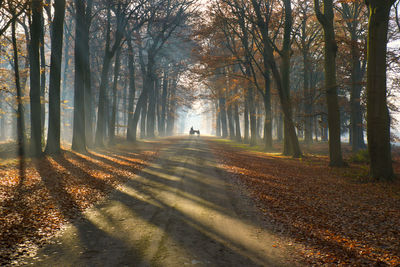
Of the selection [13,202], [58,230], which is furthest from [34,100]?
[58,230]

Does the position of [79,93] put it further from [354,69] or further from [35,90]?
[354,69]

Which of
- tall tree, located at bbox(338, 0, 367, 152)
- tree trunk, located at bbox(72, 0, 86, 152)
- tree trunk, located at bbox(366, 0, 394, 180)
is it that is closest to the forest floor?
tree trunk, located at bbox(366, 0, 394, 180)

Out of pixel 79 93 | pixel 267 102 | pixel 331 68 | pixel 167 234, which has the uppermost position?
pixel 331 68

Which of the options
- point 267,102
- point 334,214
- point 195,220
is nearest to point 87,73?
point 267,102

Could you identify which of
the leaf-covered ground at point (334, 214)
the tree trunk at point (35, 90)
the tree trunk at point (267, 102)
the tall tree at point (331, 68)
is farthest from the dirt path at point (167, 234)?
the tree trunk at point (267, 102)

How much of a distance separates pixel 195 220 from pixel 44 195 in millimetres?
4276

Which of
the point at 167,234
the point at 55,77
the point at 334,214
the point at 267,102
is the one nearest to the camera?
the point at 167,234

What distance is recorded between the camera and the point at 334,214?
6.06 metres

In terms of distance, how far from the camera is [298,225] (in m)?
5.38

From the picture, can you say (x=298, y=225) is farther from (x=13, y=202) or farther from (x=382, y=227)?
(x=13, y=202)

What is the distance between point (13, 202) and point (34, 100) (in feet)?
29.1

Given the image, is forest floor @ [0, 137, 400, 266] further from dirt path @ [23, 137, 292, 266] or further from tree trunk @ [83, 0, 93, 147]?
tree trunk @ [83, 0, 93, 147]

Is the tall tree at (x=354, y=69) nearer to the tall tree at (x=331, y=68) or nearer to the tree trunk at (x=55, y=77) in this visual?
the tall tree at (x=331, y=68)

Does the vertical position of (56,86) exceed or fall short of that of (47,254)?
it exceeds it
